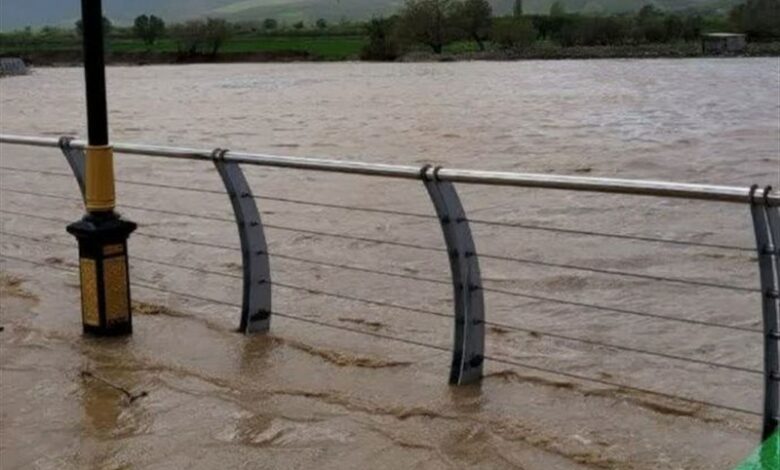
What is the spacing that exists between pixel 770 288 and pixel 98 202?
3.91m

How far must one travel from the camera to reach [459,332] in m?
6.45

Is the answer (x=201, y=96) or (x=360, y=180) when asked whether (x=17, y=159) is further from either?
(x=201, y=96)

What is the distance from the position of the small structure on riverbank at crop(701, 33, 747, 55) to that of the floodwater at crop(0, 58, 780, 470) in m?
69.2

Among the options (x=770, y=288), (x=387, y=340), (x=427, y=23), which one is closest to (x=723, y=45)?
(x=427, y=23)

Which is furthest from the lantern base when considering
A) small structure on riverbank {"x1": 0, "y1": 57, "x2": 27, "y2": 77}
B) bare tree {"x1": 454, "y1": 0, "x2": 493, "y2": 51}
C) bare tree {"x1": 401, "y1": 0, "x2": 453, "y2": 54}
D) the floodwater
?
bare tree {"x1": 454, "y1": 0, "x2": 493, "y2": 51}

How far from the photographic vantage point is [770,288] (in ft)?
16.8

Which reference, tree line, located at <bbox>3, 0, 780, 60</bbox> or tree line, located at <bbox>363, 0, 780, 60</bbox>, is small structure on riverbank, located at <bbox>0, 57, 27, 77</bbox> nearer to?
tree line, located at <bbox>3, 0, 780, 60</bbox>

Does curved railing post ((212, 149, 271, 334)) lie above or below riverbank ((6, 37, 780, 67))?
above

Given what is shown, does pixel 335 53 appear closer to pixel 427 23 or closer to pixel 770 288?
pixel 427 23

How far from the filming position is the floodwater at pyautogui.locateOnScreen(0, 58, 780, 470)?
5.98m

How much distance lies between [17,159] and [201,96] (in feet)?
105

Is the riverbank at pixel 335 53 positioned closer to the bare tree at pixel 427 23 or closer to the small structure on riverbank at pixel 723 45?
the small structure on riverbank at pixel 723 45

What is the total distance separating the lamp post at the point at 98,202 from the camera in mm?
7328

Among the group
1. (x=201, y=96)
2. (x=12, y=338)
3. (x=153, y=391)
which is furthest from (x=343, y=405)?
(x=201, y=96)
